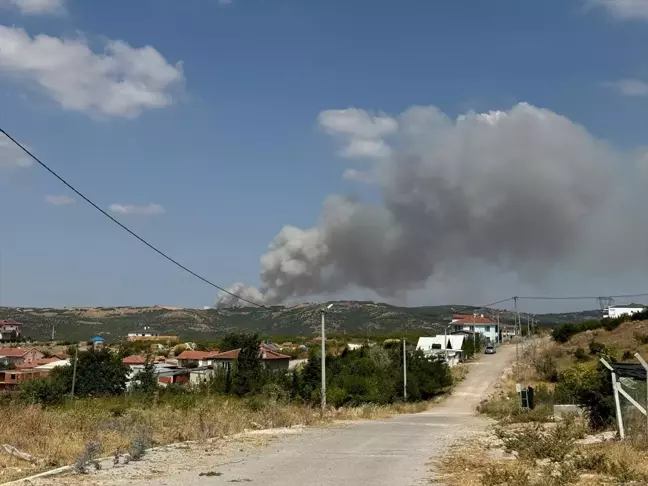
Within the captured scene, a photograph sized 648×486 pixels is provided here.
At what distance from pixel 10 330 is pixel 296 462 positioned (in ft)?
Result: 543

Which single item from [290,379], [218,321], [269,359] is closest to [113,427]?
[290,379]

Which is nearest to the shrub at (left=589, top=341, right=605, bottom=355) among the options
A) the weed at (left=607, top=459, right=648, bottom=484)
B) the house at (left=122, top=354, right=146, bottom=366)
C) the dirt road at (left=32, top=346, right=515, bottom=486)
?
the dirt road at (left=32, top=346, right=515, bottom=486)

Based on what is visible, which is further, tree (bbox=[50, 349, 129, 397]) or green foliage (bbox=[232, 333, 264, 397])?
tree (bbox=[50, 349, 129, 397])

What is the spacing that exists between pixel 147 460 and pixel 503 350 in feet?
297

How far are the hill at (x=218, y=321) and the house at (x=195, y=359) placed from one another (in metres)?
48.5

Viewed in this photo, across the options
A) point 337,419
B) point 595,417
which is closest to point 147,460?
point 595,417

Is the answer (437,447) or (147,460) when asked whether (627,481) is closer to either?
(437,447)

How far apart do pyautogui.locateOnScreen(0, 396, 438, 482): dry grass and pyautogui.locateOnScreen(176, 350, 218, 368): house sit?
2578 inches

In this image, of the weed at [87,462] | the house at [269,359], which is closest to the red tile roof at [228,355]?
the house at [269,359]

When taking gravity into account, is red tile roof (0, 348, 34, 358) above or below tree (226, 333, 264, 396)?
above

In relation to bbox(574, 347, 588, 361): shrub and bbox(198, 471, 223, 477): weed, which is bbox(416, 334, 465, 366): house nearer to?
bbox(574, 347, 588, 361): shrub

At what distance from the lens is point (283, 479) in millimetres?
12000

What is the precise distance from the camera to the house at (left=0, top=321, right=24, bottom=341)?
504 ft

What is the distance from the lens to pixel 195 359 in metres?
94.6
